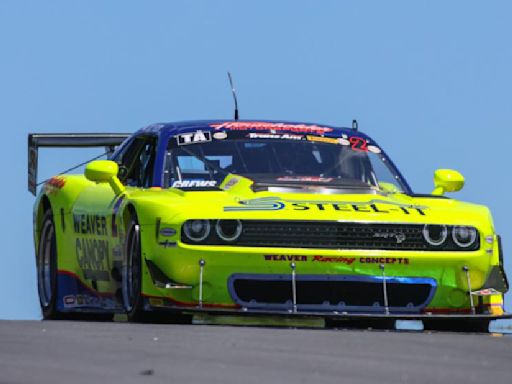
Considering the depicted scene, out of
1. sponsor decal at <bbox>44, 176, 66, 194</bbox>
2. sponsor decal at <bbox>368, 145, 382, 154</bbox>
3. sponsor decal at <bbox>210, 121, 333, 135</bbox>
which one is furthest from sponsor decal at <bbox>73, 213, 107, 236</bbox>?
sponsor decal at <bbox>368, 145, 382, 154</bbox>

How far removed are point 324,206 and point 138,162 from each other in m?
2.10

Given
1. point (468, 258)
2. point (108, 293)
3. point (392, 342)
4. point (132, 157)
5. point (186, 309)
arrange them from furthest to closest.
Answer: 1. point (132, 157)
2. point (108, 293)
3. point (468, 258)
4. point (186, 309)
5. point (392, 342)

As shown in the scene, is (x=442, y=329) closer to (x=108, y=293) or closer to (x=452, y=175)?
(x=452, y=175)

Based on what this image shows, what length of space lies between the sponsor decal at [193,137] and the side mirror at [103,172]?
635 mm

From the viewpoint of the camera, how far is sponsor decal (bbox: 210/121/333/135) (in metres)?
11.4

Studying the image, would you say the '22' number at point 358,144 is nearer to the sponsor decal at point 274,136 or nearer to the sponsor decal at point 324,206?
the sponsor decal at point 274,136

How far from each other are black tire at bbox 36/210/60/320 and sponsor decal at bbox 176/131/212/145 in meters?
1.64

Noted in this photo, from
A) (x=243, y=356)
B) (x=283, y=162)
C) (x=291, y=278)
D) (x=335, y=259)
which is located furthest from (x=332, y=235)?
(x=243, y=356)

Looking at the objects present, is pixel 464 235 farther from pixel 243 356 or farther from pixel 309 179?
pixel 243 356

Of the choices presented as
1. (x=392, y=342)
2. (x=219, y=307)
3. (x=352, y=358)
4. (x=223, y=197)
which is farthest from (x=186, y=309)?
(x=352, y=358)

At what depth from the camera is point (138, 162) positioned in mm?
11516

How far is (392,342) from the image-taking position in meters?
7.05

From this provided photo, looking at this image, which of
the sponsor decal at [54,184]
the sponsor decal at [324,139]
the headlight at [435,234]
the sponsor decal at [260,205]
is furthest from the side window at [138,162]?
the headlight at [435,234]

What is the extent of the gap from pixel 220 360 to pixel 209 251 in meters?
3.52
